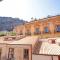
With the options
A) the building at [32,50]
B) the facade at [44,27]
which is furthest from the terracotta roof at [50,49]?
the facade at [44,27]

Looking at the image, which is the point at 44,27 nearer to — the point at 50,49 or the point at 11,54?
the point at 11,54

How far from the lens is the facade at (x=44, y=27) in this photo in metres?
23.1

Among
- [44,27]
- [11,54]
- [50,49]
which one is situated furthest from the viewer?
[44,27]

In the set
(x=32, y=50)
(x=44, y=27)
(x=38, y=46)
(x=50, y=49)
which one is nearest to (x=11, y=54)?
(x=32, y=50)

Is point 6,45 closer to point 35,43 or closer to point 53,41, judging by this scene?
point 35,43

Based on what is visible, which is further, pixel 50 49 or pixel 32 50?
pixel 32 50

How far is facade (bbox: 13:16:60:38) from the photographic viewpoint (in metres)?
23.1

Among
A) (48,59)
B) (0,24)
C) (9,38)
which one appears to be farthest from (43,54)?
(0,24)

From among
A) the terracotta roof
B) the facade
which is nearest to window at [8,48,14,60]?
the terracotta roof

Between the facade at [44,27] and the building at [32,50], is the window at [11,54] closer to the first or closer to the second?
the building at [32,50]

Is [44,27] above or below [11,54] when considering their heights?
above

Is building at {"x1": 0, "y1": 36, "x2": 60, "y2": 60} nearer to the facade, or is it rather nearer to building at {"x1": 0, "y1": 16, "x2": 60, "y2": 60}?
building at {"x1": 0, "y1": 16, "x2": 60, "y2": 60}

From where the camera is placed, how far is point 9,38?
76.2ft

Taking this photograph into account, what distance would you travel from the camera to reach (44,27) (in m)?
25.0
